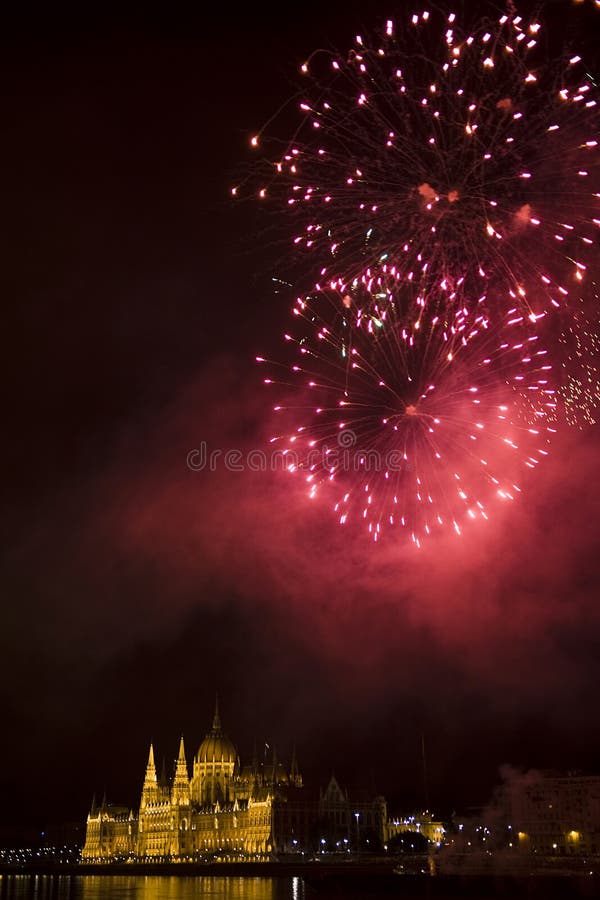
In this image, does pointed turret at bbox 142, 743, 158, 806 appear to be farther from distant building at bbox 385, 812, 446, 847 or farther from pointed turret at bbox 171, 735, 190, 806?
distant building at bbox 385, 812, 446, 847

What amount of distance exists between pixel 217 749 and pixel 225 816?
17.1 metres

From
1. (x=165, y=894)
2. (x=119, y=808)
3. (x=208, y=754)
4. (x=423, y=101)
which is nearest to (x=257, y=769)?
(x=208, y=754)

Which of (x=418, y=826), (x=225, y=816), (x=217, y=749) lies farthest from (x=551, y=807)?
(x=217, y=749)

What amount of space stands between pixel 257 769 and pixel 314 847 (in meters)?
17.0

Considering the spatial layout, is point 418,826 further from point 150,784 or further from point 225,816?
point 150,784

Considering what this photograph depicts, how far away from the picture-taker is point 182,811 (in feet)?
389

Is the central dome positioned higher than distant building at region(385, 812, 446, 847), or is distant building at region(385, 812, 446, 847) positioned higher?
the central dome

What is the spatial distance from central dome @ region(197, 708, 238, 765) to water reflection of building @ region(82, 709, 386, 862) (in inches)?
5.2

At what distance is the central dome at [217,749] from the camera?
12506 cm

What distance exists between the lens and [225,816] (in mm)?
109000

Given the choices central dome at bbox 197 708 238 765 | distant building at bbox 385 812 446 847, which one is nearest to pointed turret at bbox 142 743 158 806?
central dome at bbox 197 708 238 765

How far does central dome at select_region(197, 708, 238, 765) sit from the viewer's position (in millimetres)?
125062

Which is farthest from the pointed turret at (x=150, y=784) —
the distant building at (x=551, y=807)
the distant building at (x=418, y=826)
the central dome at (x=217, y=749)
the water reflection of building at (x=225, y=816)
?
the distant building at (x=551, y=807)

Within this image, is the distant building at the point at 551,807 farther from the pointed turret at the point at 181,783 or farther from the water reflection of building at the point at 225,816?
the pointed turret at the point at 181,783
